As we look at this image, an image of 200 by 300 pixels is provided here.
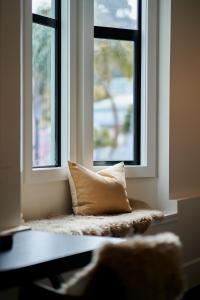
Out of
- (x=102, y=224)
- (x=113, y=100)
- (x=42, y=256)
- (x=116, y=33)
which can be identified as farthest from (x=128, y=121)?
(x=42, y=256)

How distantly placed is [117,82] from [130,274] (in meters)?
2.80

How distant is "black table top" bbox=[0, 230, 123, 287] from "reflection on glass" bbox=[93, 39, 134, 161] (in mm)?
1807

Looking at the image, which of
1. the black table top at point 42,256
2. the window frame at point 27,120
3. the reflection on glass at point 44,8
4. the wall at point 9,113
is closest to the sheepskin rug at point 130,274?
the black table top at point 42,256

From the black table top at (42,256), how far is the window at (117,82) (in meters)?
1.81

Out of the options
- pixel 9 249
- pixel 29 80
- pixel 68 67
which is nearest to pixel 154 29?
pixel 68 67

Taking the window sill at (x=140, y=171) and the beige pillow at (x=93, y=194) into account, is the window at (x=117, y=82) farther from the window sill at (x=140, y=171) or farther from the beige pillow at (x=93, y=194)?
the beige pillow at (x=93, y=194)

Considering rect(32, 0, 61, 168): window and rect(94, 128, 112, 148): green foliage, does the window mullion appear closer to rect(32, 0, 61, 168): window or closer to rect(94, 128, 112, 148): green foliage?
rect(32, 0, 61, 168): window

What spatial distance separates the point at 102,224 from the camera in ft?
10.8

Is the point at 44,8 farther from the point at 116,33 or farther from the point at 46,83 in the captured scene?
the point at 116,33

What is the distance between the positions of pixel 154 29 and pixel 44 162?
1.46 metres

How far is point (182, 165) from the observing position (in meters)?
4.38

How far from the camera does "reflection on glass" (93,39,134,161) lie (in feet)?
13.7

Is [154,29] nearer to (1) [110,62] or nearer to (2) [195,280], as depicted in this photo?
(1) [110,62]

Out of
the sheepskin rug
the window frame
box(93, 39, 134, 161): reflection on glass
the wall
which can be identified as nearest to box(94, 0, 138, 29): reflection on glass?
box(93, 39, 134, 161): reflection on glass
